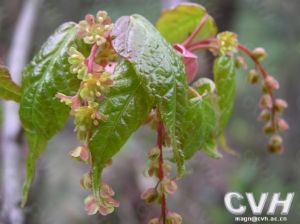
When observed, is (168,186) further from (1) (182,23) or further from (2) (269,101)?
(1) (182,23)

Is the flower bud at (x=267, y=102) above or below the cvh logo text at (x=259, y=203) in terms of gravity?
above

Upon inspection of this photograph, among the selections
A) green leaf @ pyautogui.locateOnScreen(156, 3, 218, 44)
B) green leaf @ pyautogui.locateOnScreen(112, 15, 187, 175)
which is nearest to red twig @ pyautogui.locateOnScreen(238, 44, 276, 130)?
green leaf @ pyautogui.locateOnScreen(156, 3, 218, 44)

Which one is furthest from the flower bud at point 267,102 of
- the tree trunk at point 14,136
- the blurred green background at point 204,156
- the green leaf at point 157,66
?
the blurred green background at point 204,156

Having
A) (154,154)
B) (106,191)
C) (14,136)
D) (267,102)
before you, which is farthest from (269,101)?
(14,136)

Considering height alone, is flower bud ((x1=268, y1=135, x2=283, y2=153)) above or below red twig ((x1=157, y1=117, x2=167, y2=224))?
below

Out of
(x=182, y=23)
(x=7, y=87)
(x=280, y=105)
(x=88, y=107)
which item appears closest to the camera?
(x=88, y=107)

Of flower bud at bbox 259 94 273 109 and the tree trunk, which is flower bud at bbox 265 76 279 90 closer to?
flower bud at bbox 259 94 273 109

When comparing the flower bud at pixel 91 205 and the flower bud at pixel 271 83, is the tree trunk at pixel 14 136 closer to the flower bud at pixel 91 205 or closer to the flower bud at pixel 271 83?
the flower bud at pixel 91 205
